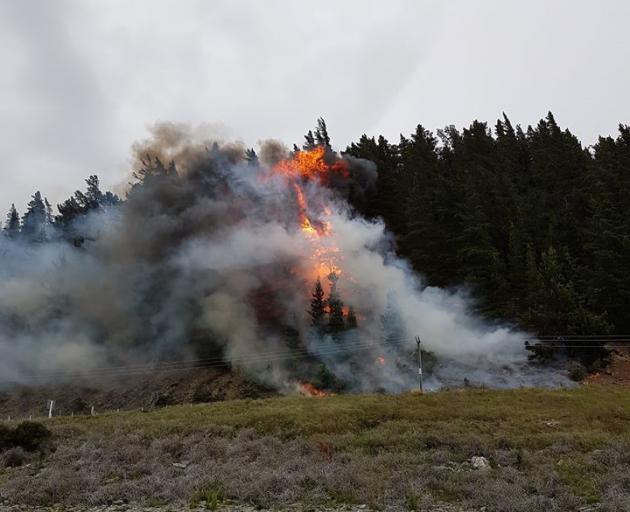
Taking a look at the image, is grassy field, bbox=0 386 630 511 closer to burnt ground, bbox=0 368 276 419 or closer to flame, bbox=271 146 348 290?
burnt ground, bbox=0 368 276 419

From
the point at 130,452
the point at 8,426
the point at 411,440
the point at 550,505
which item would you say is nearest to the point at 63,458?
the point at 130,452

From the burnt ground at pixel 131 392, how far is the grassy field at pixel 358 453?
649 inches

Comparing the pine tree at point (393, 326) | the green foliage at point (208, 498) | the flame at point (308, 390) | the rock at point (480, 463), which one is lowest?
the green foliage at point (208, 498)

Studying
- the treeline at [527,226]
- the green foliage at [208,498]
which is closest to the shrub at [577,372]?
the treeline at [527,226]

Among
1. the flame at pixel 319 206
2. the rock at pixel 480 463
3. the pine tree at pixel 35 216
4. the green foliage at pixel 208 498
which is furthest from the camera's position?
the pine tree at pixel 35 216

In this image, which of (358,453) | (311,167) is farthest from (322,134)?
(358,453)

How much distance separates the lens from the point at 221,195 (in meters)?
81.4

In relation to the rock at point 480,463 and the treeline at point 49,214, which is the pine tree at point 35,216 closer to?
the treeline at point 49,214

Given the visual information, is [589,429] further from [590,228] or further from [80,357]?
[80,357]

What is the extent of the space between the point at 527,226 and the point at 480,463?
172 feet

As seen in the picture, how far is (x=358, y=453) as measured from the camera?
23656mm

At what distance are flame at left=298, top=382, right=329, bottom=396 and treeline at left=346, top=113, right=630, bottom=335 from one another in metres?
21.6

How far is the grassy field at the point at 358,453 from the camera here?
684 inches

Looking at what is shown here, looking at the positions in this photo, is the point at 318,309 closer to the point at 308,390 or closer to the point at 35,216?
the point at 308,390
